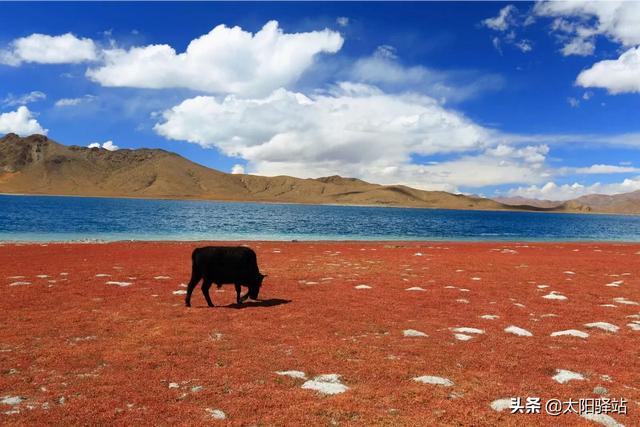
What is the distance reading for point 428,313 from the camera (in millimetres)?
16469

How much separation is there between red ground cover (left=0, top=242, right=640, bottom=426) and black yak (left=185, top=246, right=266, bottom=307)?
993 millimetres

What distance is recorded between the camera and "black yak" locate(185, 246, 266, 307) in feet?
55.2

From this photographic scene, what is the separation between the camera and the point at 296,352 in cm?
1136

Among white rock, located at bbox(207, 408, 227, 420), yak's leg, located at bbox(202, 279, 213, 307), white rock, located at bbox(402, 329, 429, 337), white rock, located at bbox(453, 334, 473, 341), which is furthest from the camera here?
yak's leg, located at bbox(202, 279, 213, 307)

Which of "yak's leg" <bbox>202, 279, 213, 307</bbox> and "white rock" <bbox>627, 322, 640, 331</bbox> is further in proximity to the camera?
"yak's leg" <bbox>202, 279, 213, 307</bbox>

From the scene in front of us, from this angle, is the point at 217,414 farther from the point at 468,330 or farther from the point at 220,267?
the point at 220,267

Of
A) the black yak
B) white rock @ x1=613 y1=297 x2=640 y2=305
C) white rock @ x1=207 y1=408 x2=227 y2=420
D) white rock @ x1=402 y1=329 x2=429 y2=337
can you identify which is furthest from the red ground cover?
the black yak

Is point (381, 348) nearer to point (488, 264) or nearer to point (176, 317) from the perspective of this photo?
point (176, 317)

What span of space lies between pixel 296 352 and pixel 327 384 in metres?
2.40

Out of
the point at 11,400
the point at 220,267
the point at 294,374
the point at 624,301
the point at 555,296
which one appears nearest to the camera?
the point at 11,400

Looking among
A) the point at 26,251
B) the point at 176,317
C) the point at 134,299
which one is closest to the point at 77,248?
the point at 26,251

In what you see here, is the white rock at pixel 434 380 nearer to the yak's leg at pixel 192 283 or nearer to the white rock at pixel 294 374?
the white rock at pixel 294 374

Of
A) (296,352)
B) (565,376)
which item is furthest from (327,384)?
(565,376)

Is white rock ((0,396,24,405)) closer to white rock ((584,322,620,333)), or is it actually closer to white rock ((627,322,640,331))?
white rock ((584,322,620,333))
